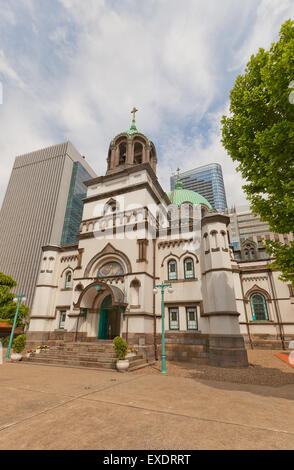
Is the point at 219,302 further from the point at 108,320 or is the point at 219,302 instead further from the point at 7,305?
the point at 7,305

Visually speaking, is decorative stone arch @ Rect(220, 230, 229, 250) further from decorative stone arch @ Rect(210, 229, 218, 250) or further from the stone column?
decorative stone arch @ Rect(210, 229, 218, 250)

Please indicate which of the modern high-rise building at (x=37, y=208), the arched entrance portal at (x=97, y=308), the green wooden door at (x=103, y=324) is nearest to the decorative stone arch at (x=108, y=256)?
the arched entrance portal at (x=97, y=308)

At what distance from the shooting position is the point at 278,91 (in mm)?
8844

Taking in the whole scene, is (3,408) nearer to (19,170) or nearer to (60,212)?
(60,212)

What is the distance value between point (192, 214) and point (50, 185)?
65.8 metres

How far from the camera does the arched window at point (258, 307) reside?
23.3 m

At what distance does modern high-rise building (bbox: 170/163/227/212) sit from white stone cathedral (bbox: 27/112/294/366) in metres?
100

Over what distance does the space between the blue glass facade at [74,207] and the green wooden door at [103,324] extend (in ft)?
181

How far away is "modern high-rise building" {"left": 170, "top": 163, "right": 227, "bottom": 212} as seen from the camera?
121 metres

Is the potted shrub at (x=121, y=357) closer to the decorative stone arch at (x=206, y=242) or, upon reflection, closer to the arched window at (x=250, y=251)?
the decorative stone arch at (x=206, y=242)

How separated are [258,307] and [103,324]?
16.4 metres

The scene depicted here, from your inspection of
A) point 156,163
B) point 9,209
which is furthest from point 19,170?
point 156,163

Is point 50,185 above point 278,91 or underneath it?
above

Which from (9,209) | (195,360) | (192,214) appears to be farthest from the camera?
(9,209)
